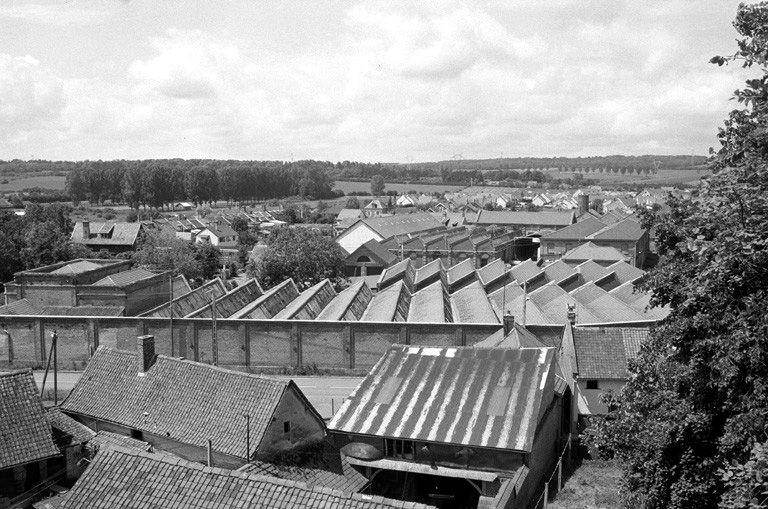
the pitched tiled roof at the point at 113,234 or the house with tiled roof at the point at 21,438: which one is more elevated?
the pitched tiled roof at the point at 113,234

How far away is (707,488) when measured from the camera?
13.5 metres

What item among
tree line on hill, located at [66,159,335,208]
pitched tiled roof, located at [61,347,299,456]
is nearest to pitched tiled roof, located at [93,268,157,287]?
pitched tiled roof, located at [61,347,299,456]

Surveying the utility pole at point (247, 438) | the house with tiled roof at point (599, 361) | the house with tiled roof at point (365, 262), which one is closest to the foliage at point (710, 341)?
the utility pole at point (247, 438)

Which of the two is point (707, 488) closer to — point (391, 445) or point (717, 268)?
point (717, 268)

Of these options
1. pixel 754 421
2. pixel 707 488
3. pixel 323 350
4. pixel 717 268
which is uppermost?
pixel 717 268

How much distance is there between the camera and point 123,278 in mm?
43969

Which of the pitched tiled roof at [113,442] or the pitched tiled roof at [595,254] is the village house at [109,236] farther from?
the pitched tiled roof at [113,442]

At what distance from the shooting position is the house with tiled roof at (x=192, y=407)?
1881cm

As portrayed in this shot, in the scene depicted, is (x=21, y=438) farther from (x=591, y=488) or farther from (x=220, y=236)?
(x=220, y=236)

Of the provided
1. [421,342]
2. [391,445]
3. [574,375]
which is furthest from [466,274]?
[391,445]

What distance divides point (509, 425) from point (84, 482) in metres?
10.9

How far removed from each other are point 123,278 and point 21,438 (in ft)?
86.9

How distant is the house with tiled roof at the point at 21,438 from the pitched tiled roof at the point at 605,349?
18949 mm

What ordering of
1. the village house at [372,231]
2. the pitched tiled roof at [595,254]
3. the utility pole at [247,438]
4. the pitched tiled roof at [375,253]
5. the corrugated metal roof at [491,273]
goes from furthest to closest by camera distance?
the village house at [372,231] → the pitched tiled roof at [375,253] → the pitched tiled roof at [595,254] → the corrugated metal roof at [491,273] → the utility pole at [247,438]
